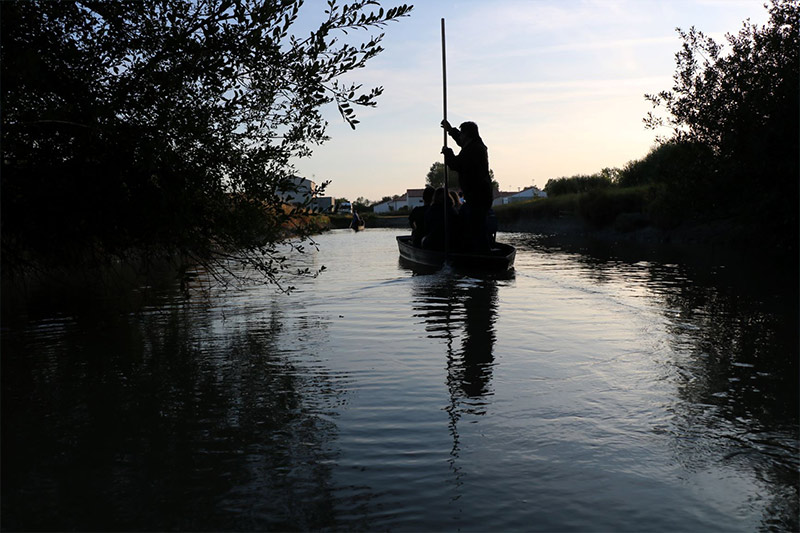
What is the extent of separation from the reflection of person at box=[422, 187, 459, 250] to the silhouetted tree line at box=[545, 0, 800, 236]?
7806 mm

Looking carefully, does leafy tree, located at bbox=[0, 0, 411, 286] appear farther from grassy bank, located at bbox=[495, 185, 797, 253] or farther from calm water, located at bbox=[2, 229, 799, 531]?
grassy bank, located at bbox=[495, 185, 797, 253]

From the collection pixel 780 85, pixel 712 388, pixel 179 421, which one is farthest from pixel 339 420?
pixel 780 85

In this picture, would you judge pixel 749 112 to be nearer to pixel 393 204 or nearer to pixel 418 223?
pixel 418 223

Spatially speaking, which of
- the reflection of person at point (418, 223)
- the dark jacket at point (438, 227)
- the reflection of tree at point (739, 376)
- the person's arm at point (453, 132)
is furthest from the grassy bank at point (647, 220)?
the person's arm at point (453, 132)

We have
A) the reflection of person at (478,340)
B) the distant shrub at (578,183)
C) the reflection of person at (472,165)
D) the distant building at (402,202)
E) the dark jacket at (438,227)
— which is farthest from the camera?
the distant building at (402,202)

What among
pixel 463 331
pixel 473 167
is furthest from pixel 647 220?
pixel 463 331

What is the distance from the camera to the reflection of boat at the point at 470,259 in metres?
15.4

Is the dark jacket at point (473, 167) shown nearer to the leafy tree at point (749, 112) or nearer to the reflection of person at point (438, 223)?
the reflection of person at point (438, 223)

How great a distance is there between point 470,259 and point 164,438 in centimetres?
1179

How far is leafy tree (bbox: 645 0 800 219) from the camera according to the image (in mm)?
17578

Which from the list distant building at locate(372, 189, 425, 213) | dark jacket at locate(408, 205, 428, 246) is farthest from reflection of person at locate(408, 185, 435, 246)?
distant building at locate(372, 189, 425, 213)

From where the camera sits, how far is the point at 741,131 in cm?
1930

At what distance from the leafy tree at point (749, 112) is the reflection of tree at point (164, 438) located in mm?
15137

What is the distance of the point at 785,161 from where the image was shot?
17.3 metres
